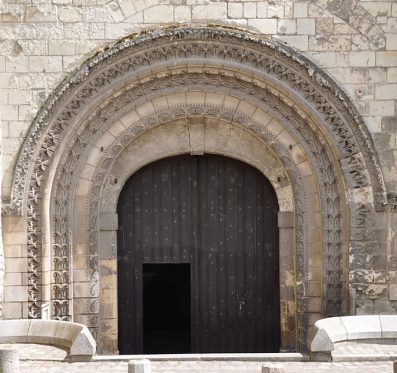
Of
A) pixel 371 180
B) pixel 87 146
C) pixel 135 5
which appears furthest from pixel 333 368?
pixel 135 5

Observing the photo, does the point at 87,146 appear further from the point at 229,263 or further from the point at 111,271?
the point at 229,263

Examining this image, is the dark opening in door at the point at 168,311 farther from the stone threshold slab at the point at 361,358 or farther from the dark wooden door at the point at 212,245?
the stone threshold slab at the point at 361,358

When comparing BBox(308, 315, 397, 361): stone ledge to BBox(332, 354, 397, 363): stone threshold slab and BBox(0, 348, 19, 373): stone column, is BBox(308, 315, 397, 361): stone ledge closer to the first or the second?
BBox(332, 354, 397, 363): stone threshold slab

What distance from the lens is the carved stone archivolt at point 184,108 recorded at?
367 inches

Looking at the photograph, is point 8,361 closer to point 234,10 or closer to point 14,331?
point 14,331

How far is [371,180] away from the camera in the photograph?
9359 millimetres

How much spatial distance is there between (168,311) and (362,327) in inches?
115

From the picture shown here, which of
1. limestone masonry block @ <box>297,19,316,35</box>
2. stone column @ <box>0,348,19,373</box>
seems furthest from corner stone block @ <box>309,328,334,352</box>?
limestone masonry block @ <box>297,19,316,35</box>

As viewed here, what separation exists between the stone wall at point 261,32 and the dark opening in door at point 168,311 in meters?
1.87

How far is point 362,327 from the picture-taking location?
8672 mm

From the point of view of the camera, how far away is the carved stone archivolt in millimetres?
9328

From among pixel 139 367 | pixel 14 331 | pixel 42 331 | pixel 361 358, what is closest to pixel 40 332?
pixel 42 331

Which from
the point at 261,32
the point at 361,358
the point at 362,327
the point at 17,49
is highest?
the point at 261,32

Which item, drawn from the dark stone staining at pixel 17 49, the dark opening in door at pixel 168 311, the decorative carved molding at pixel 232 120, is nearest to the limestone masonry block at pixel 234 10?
the decorative carved molding at pixel 232 120
